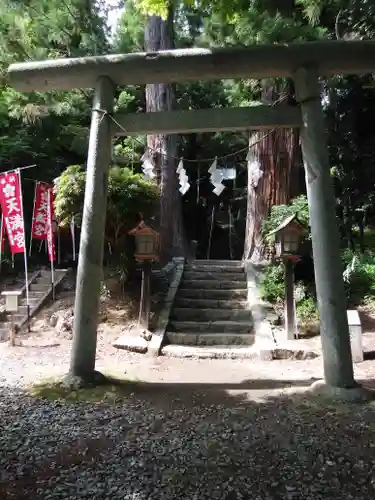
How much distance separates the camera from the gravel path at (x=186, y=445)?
116 inches

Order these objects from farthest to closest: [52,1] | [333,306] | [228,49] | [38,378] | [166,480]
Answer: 1. [52,1]
2. [38,378]
3. [228,49]
4. [333,306]
5. [166,480]

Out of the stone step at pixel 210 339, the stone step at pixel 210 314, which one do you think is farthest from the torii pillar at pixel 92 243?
the stone step at pixel 210 314

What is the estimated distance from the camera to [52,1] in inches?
365

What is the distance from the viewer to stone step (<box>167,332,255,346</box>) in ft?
25.5

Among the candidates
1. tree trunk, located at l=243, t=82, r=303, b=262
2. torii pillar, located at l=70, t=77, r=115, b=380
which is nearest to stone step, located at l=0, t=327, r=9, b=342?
torii pillar, located at l=70, t=77, r=115, b=380

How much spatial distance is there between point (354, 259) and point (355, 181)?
2075mm

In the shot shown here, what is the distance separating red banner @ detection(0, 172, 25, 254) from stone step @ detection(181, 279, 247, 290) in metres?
3.63

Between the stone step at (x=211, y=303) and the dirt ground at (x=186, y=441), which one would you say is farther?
the stone step at (x=211, y=303)

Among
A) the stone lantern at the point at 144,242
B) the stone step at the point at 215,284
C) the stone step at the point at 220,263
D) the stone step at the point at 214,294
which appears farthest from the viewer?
the stone step at the point at 220,263

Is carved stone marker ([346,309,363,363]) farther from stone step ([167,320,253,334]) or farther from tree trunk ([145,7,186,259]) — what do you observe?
tree trunk ([145,7,186,259])

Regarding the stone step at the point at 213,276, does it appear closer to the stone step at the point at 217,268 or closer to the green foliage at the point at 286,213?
the stone step at the point at 217,268

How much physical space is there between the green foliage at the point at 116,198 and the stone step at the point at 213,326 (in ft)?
7.48

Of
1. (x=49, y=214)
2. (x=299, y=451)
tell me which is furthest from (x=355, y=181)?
(x=299, y=451)

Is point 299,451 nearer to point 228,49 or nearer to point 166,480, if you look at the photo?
point 166,480
